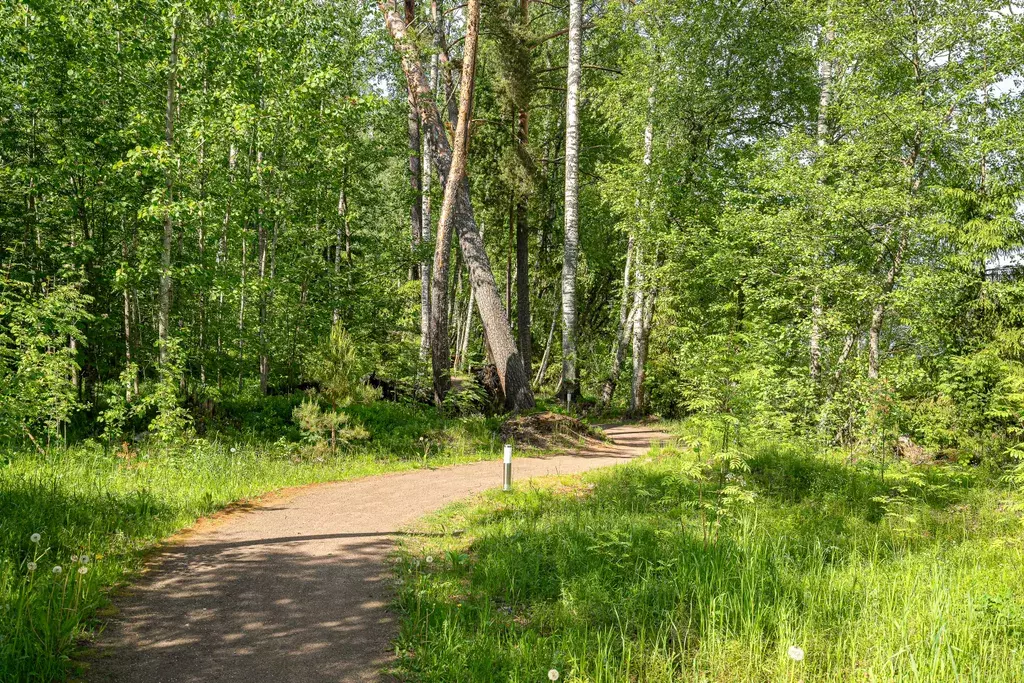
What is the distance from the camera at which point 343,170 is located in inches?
829

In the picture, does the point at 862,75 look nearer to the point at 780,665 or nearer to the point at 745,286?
the point at 745,286

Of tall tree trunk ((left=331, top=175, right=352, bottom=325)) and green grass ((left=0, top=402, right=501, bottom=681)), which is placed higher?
tall tree trunk ((left=331, top=175, right=352, bottom=325))

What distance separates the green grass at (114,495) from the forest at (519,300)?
5cm

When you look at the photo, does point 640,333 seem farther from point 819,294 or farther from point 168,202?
point 168,202

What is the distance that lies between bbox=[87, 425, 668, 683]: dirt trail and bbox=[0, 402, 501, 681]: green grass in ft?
1.24

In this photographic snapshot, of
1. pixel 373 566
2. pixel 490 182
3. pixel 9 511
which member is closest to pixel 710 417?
pixel 373 566

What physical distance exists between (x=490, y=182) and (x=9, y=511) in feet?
65.2

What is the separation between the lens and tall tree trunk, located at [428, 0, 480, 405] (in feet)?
51.1

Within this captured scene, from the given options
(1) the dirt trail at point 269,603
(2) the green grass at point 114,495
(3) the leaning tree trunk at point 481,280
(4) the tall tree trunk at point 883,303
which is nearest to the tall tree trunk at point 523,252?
(3) the leaning tree trunk at point 481,280

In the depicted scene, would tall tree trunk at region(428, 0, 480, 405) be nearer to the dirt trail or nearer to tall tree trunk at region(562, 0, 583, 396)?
tall tree trunk at region(562, 0, 583, 396)

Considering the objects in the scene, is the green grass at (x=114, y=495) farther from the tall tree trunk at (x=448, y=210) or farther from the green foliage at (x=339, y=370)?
the tall tree trunk at (x=448, y=210)

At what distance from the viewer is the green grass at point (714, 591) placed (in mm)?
4336

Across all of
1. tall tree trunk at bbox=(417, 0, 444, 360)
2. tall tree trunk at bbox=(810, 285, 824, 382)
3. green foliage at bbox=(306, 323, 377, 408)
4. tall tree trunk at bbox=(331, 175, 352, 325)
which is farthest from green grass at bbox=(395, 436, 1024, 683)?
tall tree trunk at bbox=(331, 175, 352, 325)

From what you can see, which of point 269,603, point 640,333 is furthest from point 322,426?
point 640,333
